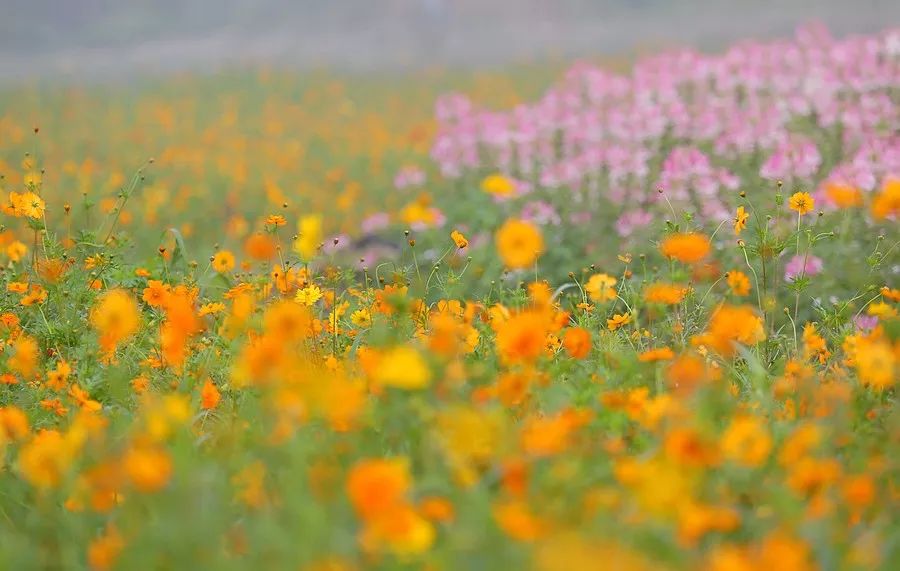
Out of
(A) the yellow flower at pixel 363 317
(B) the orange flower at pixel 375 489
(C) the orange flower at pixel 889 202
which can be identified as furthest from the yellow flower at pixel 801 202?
(B) the orange flower at pixel 375 489

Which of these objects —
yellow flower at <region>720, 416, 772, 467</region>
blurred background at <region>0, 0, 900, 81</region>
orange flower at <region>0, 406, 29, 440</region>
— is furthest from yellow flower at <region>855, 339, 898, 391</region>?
blurred background at <region>0, 0, 900, 81</region>

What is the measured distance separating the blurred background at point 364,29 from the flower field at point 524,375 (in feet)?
32.1

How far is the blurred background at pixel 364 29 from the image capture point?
18469mm

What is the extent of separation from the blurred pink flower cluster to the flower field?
0.07ft

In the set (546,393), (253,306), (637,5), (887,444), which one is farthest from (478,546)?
(637,5)

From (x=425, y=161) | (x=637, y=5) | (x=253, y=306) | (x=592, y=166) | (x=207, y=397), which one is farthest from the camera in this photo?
(x=637, y=5)

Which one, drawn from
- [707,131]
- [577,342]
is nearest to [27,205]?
[577,342]

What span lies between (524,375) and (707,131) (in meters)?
3.88

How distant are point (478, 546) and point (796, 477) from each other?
510mm

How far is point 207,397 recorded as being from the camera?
2.24m

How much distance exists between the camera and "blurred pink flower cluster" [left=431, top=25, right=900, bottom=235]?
4.82 metres

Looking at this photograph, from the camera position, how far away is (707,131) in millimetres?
5500

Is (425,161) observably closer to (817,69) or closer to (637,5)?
(817,69)

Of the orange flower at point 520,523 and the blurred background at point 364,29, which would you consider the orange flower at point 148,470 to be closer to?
the orange flower at point 520,523
